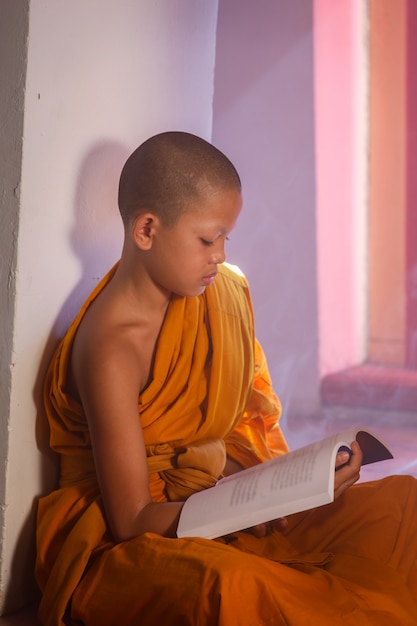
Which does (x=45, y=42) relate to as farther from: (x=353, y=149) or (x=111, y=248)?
(x=353, y=149)

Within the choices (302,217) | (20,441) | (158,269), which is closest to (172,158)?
(158,269)

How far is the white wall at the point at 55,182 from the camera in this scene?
1.75 metres

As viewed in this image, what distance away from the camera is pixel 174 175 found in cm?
172

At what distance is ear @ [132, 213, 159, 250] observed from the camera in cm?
175

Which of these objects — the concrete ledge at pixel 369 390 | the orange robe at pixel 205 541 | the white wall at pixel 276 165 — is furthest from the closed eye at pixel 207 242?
the concrete ledge at pixel 369 390

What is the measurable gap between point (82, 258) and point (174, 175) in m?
0.34

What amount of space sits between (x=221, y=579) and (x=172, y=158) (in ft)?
2.60

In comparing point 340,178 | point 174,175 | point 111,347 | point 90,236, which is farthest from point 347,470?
point 340,178

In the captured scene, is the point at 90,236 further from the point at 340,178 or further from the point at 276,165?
the point at 340,178

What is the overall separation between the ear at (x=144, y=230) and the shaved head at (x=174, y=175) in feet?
0.05

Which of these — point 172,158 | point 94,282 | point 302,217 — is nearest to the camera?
point 172,158

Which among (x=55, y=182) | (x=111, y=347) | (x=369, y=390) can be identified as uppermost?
(x=55, y=182)

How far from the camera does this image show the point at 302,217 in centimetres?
395

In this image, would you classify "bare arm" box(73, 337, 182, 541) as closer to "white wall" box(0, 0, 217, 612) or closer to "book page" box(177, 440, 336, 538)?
"book page" box(177, 440, 336, 538)
